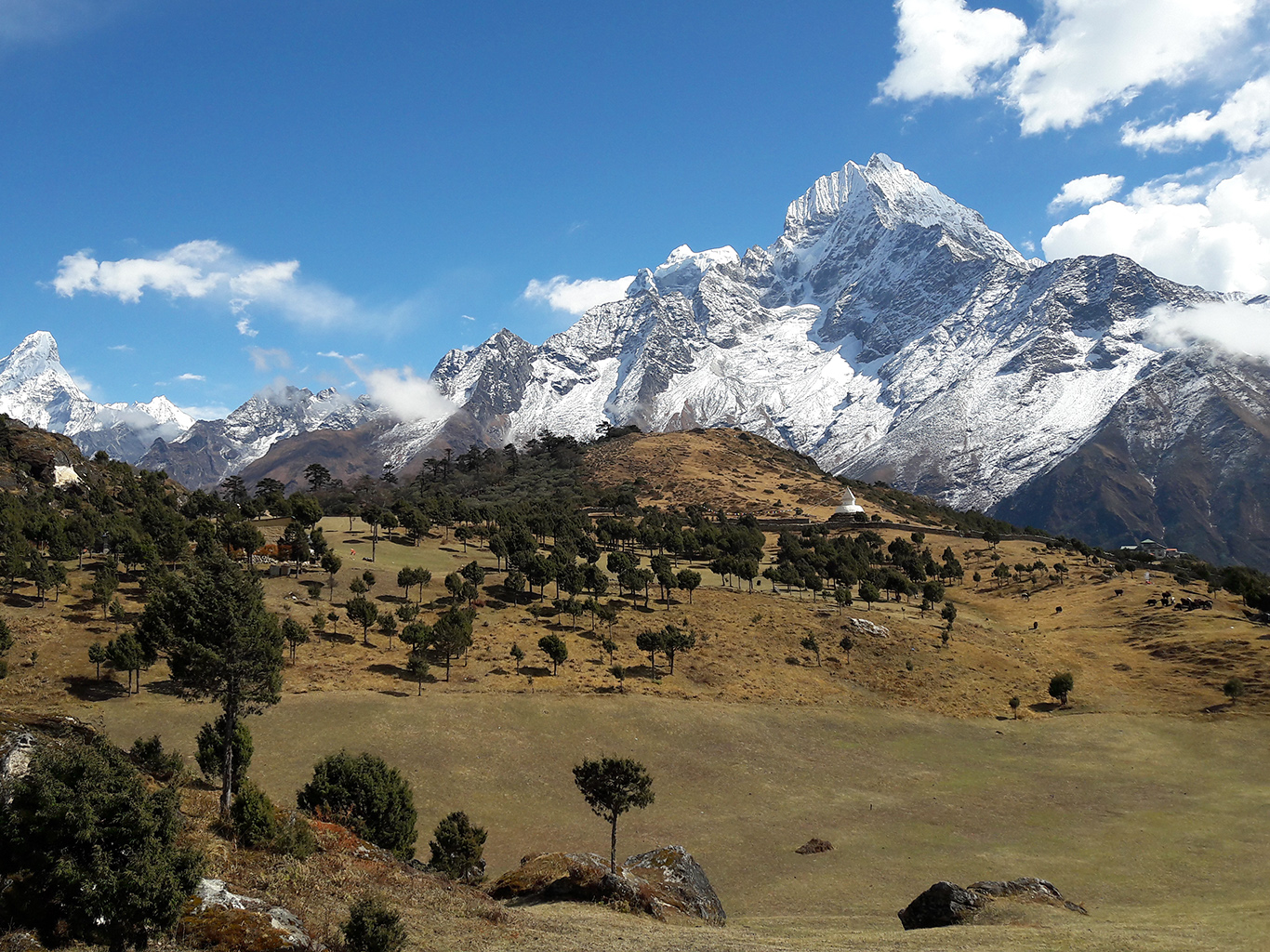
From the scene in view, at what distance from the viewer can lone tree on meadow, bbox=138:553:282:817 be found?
29.6 m

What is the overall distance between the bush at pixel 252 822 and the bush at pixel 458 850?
9.53 metres

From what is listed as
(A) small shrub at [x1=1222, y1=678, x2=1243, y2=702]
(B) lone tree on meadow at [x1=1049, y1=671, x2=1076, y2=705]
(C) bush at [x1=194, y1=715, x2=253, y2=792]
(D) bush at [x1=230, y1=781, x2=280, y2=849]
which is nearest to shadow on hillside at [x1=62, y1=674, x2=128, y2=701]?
(C) bush at [x1=194, y1=715, x2=253, y2=792]

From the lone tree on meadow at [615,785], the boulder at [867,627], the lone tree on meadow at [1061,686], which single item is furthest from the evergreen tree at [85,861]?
the boulder at [867,627]

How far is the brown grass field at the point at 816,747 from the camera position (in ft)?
108

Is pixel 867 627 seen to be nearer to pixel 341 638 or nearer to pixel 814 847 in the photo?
pixel 814 847

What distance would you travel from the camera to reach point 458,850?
1292 inches

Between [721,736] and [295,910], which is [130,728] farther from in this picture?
[721,736]

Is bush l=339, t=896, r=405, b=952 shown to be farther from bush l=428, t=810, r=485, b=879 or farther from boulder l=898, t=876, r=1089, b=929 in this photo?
boulder l=898, t=876, r=1089, b=929

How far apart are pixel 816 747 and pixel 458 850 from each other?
37.6 meters

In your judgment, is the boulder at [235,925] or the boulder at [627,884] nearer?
the boulder at [235,925]

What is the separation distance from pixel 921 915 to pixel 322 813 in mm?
24893

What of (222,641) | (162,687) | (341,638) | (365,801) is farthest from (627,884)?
(341,638)

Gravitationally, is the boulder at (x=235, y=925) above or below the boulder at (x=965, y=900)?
above

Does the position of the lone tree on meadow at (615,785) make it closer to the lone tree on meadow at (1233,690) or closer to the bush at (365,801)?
the bush at (365,801)
